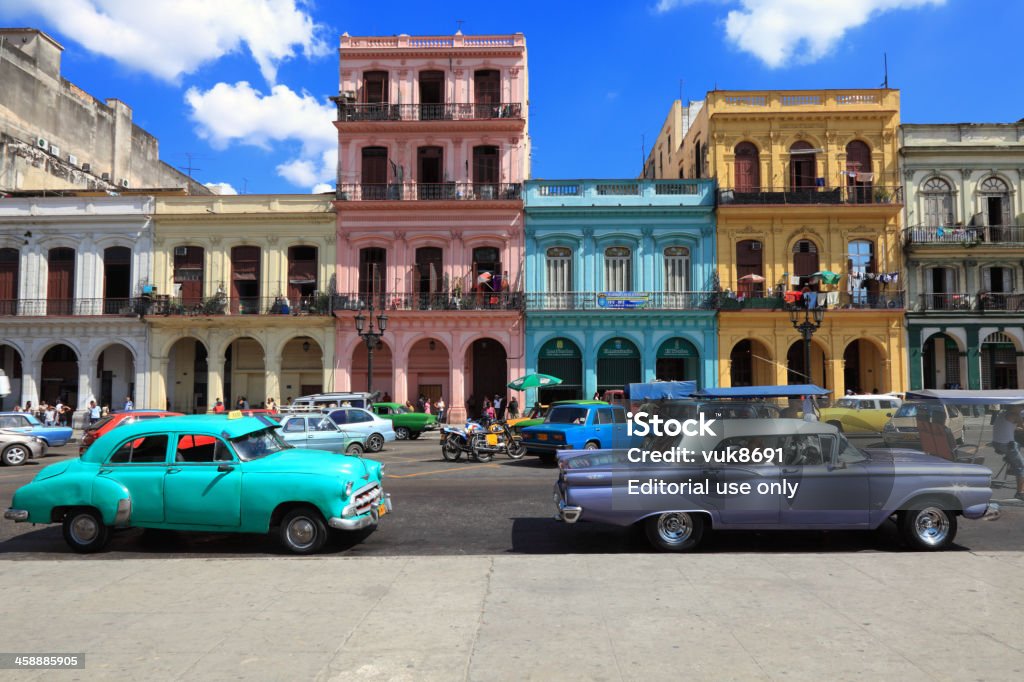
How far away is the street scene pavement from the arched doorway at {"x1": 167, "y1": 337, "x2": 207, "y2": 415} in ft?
78.0

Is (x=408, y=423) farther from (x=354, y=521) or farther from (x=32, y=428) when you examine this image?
(x=354, y=521)

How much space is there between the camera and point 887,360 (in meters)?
28.9

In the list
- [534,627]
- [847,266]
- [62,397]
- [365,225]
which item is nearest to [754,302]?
[847,266]

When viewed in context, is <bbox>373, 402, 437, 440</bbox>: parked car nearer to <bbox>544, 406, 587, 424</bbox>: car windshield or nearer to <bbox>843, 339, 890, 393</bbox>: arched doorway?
<bbox>544, 406, 587, 424</bbox>: car windshield

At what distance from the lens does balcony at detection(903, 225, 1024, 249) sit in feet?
95.1

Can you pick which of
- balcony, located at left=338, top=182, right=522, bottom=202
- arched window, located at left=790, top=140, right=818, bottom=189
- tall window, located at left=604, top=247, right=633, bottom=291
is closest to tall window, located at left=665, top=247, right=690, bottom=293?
tall window, located at left=604, top=247, right=633, bottom=291

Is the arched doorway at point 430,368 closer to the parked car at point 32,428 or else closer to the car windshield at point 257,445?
the parked car at point 32,428

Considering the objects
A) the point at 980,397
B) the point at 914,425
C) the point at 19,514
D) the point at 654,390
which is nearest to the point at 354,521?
the point at 19,514

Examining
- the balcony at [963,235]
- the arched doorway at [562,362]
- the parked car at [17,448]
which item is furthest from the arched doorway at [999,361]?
the parked car at [17,448]

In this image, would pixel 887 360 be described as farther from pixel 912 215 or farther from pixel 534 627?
pixel 534 627

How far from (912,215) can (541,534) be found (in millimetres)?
27701

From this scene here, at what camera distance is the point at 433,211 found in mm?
30141

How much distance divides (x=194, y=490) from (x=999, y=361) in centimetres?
3270

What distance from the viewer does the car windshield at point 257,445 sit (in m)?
8.51
